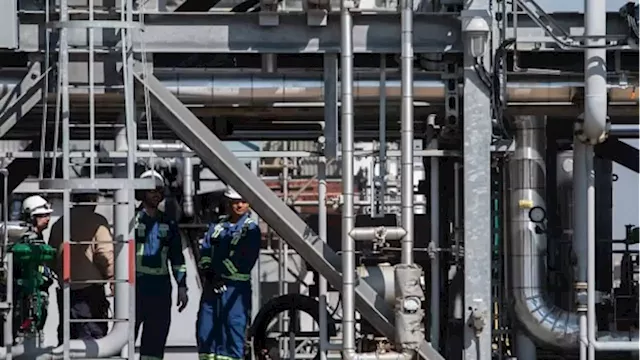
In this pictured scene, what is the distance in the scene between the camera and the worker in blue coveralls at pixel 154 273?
1398 cm

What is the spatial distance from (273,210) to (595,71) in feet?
9.44

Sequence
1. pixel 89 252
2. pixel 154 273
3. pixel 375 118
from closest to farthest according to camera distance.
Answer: pixel 89 252, pixel 154 273, pixel 375 118

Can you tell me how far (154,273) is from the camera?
14031mm

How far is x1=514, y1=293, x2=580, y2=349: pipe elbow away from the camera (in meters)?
13.9

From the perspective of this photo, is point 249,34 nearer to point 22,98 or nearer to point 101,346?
point 22,98

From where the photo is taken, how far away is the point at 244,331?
45.3 ft

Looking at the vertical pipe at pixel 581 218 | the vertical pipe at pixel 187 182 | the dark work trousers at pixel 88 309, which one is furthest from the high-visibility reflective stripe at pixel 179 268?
the vertical pipe at pixel 187 182

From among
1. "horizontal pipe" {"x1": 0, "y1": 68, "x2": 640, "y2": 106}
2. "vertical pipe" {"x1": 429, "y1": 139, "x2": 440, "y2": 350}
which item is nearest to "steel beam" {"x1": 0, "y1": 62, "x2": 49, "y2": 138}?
"horizontal pipe" {"x1": 0, "y1": 68, "x2": 640, "y2": 106}

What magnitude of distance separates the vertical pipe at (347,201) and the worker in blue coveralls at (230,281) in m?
1.56

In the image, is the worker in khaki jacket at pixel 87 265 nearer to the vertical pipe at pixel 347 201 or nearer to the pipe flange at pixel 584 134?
the vertical pipe at pixel 347 201

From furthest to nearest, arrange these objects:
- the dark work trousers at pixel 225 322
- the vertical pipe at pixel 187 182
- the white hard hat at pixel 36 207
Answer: the vertical pipe at pixel 187 182, the white hard hat at pixel 36 207, the dark work trousers at pixel 225 322

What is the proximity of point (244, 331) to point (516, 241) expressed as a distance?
260 cm

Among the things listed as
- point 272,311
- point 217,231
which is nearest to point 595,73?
point 217,231

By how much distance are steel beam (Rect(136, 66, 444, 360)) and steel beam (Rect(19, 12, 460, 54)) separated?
510 millimetres
